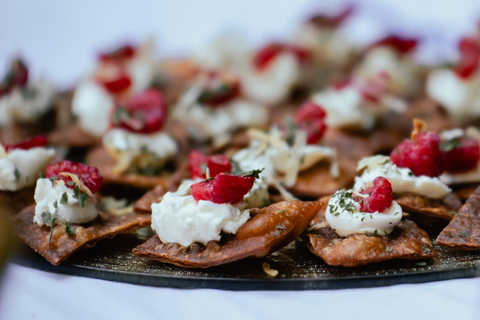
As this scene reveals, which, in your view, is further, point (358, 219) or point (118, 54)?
point (118, 54)

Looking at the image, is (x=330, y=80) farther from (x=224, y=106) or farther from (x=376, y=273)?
(x=376, y=273)

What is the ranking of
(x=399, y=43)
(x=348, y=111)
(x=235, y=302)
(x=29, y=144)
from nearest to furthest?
(x=235, y=302), (x=29, y=144), (x=348, y=111), (x=399, y=43)

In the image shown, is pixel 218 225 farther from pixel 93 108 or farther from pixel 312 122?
pixel 93 108

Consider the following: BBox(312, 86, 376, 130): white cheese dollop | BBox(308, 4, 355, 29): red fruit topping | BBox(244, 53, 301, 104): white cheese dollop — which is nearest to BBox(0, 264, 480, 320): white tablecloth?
BBox(312, 86, 376, 130): white cheese dollop

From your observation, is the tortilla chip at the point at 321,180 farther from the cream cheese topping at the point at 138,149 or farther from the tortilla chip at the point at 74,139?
the tortilla chip at the point at 74,139

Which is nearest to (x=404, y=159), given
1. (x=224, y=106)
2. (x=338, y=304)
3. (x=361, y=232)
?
(x=361, y=232)

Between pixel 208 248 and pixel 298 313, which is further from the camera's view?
pixel 208 248

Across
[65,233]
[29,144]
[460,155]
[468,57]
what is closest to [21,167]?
[29,144]
